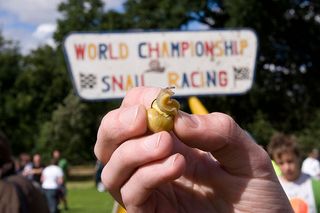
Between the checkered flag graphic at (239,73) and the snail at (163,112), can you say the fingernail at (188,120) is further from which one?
the checkered flag graphic at (239,73)

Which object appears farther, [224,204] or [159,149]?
[224,204]

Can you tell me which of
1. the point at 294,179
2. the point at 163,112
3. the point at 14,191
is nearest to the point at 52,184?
the point at 14,191

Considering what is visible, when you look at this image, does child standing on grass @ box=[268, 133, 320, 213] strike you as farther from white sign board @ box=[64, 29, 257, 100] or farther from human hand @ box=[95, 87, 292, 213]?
human hand @ box=[95, 87, 292, 213]

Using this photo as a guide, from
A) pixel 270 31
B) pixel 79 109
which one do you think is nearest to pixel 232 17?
pixel 270 31

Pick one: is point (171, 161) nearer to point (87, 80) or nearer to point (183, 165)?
point (183, 165)

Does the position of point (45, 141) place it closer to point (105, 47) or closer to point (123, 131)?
point (105, 47)

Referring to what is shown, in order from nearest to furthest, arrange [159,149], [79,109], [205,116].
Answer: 1. [159,149]
2. [205,116]
3. [79,109]
